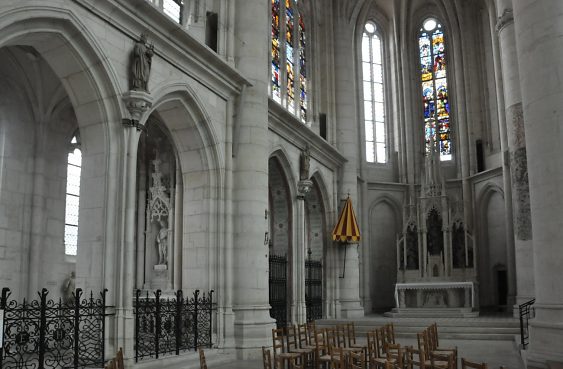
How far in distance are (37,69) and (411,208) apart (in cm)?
1755

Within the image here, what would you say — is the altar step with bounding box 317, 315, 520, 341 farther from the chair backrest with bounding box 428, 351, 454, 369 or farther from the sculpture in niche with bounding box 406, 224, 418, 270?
the chair backrest with bounding box 428, 351, 454, 369

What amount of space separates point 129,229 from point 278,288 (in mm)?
9106

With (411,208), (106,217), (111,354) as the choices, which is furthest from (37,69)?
(411,208)

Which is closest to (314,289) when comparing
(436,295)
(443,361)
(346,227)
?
(346,227)

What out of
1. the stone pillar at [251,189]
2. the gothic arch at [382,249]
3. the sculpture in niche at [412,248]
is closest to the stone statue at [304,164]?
the stone pillar at [251,189]

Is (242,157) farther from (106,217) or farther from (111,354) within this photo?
(111,354)

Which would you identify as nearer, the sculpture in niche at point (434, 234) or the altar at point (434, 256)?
the altar at point (434, 256)

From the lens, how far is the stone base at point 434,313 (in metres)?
22.6

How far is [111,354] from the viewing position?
1071cm

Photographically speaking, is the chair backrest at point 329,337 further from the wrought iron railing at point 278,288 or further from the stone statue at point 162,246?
the wrought iron railing at point 278,288

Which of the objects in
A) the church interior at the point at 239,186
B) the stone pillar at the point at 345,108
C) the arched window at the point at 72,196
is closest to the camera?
the church interior at the point at 239,186


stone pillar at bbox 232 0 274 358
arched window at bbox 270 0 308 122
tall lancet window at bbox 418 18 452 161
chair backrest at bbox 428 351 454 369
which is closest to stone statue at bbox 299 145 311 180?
arched window at bbox 270 0 308 122

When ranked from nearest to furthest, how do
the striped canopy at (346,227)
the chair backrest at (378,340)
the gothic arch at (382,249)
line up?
the chair backrest at (378,340) < the striped canopy at (346,227) < the gothic arch at (382,249)

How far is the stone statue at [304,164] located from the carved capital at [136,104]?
32.2 ft
